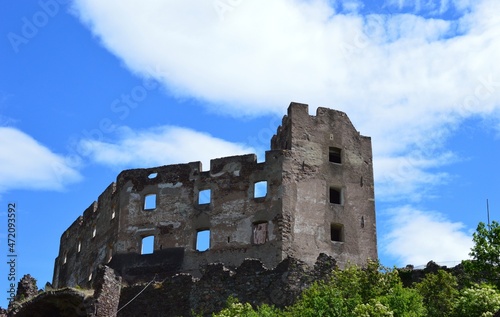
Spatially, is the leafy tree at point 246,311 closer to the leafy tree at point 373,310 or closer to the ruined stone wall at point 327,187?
the leafy tree at point 373,310

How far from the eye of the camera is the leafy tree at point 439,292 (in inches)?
1182

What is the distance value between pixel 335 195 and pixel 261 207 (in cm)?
406

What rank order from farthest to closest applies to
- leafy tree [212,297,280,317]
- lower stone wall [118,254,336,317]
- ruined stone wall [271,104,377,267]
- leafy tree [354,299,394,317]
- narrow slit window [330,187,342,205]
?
narrow slit window [330,187,342,205] → ruined stone wall [271,104,377,267] → lower stone wall [118,254,336,317] → leafy tree [212,297,280,317] → leafy tree [354,299,394,317]

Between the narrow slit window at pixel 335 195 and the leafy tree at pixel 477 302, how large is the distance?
15.5 meters

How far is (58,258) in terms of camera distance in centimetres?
5419

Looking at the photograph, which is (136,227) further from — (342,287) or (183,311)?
(342,287)

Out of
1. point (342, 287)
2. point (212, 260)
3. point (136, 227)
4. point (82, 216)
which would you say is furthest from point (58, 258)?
point (342, 287)

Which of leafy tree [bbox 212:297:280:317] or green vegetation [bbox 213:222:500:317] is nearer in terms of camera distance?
green vegetation [bbox 213:222:500:317]

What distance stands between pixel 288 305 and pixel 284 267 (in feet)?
5.74

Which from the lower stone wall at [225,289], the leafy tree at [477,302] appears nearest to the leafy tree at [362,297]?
the leafy tree at [477,302]

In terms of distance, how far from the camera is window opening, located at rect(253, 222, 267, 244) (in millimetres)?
42188

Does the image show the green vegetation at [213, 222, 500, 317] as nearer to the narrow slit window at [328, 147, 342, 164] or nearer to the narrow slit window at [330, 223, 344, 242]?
the narrow slit window at [330, 223, 344, 242]

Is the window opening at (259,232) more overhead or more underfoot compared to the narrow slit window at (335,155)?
more underfoot

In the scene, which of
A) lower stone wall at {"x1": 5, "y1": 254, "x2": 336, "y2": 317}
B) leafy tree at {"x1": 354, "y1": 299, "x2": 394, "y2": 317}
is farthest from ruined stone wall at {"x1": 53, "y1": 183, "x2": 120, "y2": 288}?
leafy tree at {"x1": 354, "y1": 299, "x2": 394, "y2": 317}
